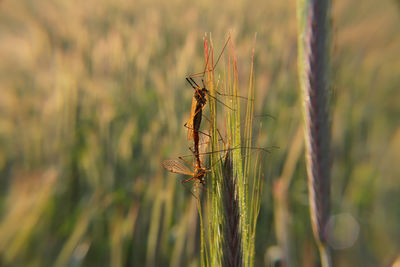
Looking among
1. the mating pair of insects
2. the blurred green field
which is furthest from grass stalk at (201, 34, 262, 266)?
the blurred green field

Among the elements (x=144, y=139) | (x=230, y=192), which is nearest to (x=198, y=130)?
(x=230, y=192)

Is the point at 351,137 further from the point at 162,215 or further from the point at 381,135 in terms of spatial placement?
the point at 162,215

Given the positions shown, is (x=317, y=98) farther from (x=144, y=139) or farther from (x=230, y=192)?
(x=144, y=139)

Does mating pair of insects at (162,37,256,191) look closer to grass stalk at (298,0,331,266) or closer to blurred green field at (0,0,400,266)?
grass stalk at (298,0,331,266)

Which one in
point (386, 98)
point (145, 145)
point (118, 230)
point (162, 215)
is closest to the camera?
point (118, 230)

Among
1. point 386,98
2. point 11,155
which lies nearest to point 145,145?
point 11,155

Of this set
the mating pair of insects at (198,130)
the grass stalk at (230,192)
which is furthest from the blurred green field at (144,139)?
the grass stalk at (230,192)

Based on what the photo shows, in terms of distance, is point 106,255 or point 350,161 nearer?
point 106,255

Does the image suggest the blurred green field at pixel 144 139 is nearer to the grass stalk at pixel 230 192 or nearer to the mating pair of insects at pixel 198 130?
the mating pair of insects at pixel 198 130
